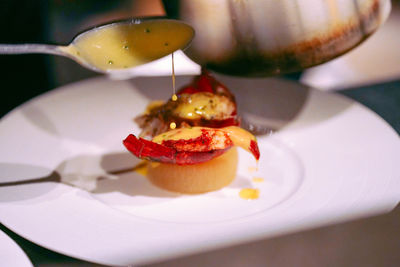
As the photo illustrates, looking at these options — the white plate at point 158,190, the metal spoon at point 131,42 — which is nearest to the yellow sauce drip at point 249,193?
the white plate at point 158,190

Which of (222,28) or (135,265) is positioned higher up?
(222,28)

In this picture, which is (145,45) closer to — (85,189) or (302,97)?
(85,189)

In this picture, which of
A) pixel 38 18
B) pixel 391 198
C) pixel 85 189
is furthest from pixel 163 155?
pixel 38 18

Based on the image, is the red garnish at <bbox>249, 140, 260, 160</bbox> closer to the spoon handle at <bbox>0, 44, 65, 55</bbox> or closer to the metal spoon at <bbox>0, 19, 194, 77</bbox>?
the metal spoon at <bbox>0, 19, 194, 77</bbox>

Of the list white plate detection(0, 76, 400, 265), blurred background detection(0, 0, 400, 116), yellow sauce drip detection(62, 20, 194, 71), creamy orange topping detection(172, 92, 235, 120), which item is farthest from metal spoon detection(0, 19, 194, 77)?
blurred background detection(0, 0, 400, 116)

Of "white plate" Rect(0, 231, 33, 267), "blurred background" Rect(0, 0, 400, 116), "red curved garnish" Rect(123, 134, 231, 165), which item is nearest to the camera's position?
"white plate" Rect(0, 231, 33, 267)

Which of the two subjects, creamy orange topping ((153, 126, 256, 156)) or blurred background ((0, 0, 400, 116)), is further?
blurred background ((0, 0, 400, 116))

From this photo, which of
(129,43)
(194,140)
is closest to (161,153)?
(194,140)
